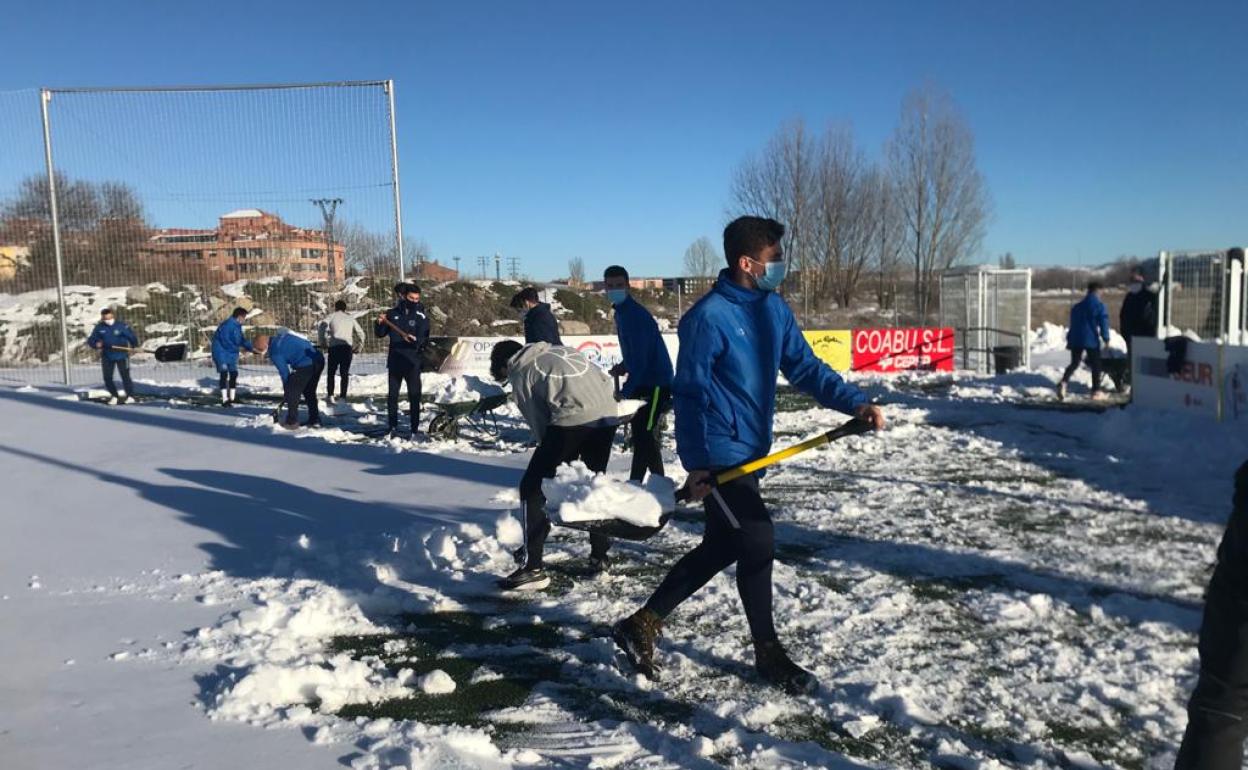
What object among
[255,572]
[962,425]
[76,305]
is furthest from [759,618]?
[76,305]

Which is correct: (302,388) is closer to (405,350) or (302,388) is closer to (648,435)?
(405,350)

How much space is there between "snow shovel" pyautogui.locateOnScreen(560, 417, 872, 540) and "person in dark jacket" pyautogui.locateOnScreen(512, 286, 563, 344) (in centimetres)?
253

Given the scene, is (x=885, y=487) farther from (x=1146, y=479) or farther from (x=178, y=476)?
(x=178, y=476)

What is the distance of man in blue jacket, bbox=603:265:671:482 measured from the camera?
5.32 metres

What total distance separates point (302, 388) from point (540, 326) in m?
5.85

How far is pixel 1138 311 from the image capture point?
12.2m

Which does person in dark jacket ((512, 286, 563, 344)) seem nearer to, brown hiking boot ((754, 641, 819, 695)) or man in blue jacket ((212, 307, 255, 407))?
brown hiking boot ((754, 641, 819, 695))

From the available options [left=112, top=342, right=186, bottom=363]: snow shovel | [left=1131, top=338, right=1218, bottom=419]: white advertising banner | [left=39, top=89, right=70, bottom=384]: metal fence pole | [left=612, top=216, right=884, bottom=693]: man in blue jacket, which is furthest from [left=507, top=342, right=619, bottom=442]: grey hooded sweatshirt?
[left=112, top=342, right=186, bottom=363]: snow shovel

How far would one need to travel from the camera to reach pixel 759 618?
346 centimetres

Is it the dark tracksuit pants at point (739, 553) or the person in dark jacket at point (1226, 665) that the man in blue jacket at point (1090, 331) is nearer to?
the dark tracksuit pants at point (739, 553)

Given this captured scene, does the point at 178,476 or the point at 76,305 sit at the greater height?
the point at 76,305

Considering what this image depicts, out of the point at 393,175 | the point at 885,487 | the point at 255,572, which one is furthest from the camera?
the point at 393,175

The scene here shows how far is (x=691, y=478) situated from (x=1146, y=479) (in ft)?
19.1

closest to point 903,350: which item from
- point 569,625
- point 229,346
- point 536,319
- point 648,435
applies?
point 229,346
